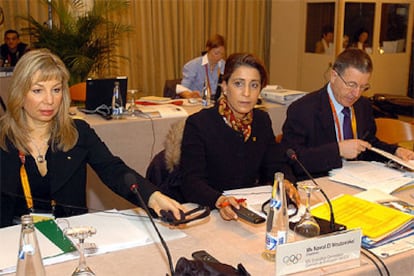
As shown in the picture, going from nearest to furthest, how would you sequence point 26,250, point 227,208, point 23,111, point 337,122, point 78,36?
1. point 26,250
2. point 227,208
3. point 23,111
4. point 337,122
5. point 78,36

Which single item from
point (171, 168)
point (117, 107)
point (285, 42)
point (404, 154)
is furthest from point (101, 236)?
point (285, 42)

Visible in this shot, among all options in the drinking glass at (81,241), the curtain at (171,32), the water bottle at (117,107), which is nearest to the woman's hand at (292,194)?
the drinking glass at (81,241)

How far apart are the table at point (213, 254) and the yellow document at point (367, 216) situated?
13cm

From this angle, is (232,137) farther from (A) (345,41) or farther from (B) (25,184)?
(A) (345,41)

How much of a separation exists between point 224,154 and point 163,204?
0.55 m

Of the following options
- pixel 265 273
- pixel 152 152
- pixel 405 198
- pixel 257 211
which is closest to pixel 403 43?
pixel 152 152

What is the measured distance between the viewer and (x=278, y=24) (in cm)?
734

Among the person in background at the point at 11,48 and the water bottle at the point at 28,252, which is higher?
the person in background at the point at 11,48

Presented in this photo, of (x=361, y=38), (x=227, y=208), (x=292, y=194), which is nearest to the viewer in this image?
(x=227, y=208)

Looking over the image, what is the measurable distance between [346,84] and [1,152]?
1.59 metres

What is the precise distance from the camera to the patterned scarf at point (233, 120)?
2193 mm

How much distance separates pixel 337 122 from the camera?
2.54m

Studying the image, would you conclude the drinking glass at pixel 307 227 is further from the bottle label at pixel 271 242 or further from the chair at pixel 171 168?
the chair at pixel 171 168

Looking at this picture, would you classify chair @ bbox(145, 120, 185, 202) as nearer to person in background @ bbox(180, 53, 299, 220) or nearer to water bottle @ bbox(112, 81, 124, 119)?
person in background @ bbox(180, 53, 299, 220)
